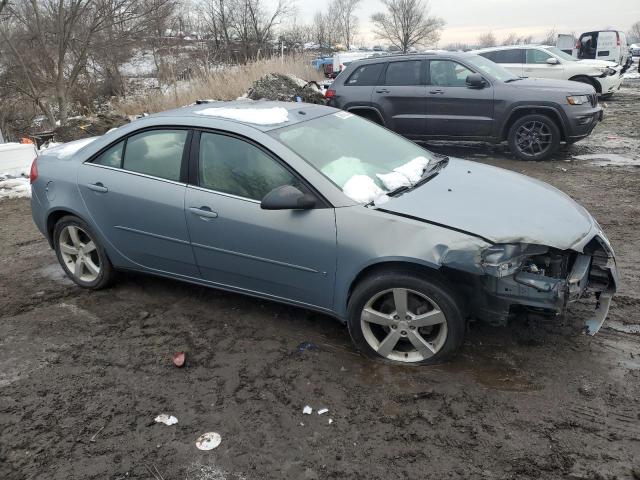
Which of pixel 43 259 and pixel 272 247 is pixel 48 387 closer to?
pixel 272 247

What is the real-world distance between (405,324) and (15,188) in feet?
25.1

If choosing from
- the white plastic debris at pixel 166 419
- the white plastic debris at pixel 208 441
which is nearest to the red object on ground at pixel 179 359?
the white plastic debris at pixel 166 419

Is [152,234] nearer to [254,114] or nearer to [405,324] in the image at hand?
[254,114]

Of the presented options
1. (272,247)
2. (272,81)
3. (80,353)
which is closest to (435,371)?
(272,247)

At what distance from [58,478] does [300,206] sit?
6.34 feet

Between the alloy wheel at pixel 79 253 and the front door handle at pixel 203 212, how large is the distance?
128 cm

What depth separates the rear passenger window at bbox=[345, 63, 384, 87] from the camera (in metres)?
9.46

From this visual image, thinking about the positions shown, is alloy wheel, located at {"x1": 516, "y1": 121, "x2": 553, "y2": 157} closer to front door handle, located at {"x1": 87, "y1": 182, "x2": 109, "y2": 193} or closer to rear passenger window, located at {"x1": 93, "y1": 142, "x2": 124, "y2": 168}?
rear passenger window, located at {"x1": 93, "y1": 142, "x2": 124, "y2": 168}

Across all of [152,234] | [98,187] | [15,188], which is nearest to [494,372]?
[152,234]

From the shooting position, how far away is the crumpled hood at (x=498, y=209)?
296 cm

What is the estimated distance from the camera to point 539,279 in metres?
2.92

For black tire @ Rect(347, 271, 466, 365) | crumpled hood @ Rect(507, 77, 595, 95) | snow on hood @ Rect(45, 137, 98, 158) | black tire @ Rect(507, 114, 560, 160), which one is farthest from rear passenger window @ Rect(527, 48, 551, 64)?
black tire @ Rect(347, 271, 466, 365)

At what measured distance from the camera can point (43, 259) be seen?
537cm

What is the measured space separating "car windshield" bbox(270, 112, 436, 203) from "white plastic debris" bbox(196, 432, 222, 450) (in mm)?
1606
